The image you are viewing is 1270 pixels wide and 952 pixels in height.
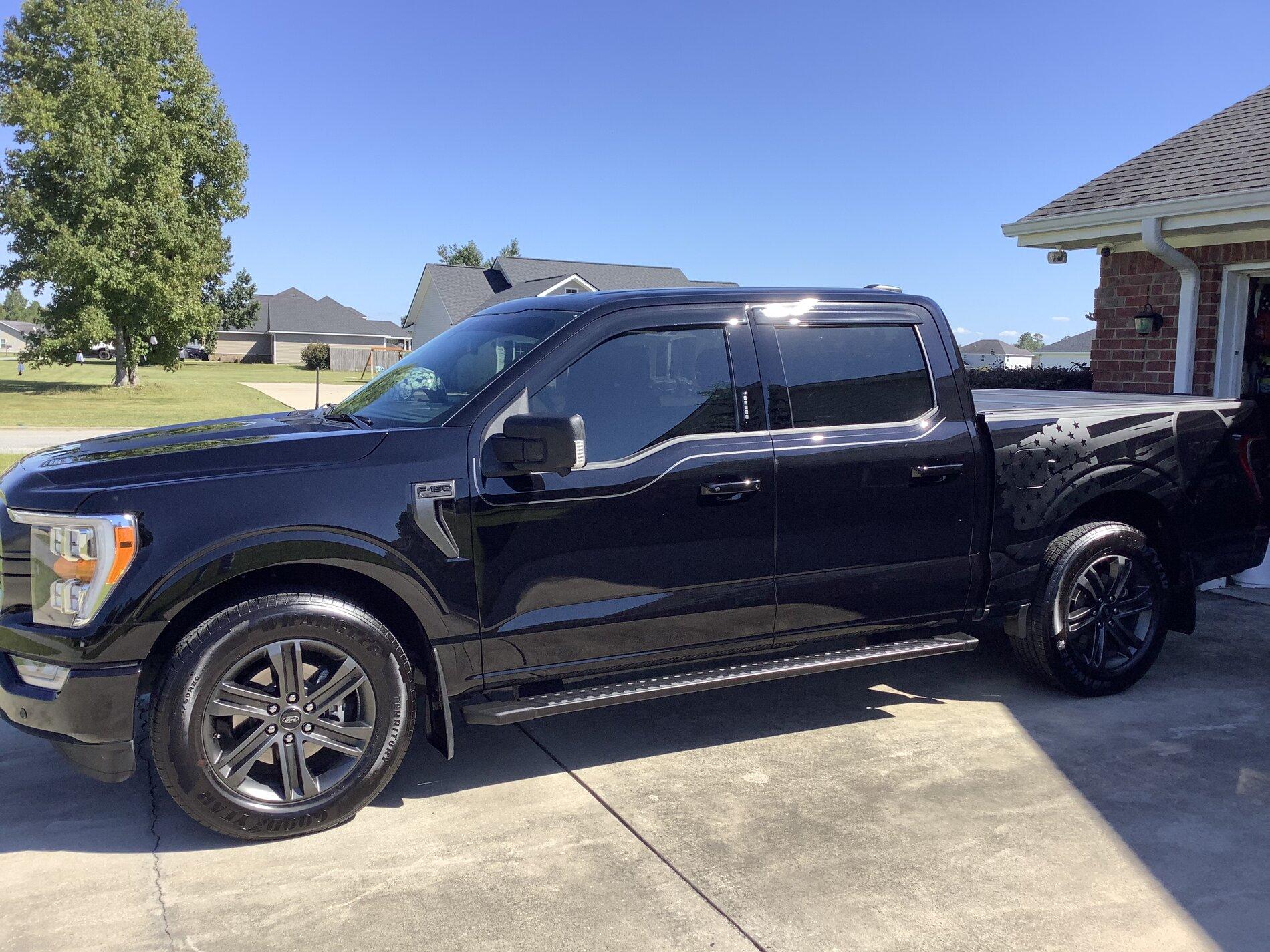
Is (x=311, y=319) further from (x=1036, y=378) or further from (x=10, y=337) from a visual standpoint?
(x=10, y=337)

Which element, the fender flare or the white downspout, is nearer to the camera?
the fender flare

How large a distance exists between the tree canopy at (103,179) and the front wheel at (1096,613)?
109ft

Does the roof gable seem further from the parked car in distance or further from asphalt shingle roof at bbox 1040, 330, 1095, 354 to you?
the parked car in distance

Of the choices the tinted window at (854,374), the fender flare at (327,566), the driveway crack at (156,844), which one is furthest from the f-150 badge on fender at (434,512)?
the tinted window at (854,374)

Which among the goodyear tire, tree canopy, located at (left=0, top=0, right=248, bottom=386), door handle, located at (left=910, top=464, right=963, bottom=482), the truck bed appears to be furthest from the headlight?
tree canopy, located at (left=0, top=0, right=248, bottom=386)

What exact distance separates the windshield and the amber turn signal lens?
1081 mm

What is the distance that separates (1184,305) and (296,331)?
80.5m

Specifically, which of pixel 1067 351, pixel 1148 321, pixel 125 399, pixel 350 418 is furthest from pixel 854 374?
pixel 1067 351

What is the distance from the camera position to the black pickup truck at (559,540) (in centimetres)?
353

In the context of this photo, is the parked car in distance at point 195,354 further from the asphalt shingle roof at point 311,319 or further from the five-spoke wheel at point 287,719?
the five-spoke wheel at point 287,719

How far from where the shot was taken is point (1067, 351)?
7094 centimetres

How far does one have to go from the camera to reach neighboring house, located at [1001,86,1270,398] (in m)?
9.01

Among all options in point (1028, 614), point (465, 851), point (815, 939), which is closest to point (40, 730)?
point (465, 851)

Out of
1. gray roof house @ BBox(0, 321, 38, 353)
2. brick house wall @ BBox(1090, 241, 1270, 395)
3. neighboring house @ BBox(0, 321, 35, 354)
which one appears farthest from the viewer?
gray roof house @ BBox(0, 321, 38, 353)
